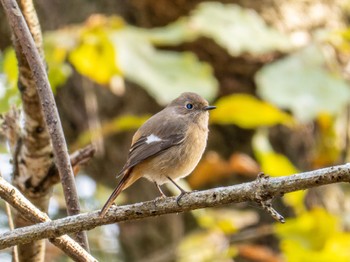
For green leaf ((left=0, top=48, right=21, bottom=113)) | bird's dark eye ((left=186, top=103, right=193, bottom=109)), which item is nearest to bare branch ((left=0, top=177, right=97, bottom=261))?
green leaf ((left=0, top=48, right=21, bottom=113))

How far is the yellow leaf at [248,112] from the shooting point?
3.64 meters

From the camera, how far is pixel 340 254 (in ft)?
11.0

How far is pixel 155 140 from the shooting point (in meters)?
2.88

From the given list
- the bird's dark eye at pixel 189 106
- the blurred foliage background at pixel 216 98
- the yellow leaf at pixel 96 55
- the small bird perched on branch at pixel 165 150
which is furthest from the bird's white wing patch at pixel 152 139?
the yellow leaf at pixel 96 55

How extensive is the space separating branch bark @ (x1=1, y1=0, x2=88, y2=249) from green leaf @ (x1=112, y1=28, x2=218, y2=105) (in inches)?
45.7

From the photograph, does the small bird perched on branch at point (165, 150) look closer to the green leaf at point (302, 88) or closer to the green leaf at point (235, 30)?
the green leaf at point (302, 88)

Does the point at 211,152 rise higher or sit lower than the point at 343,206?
higher

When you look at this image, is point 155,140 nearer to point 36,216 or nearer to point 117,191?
point 117,191

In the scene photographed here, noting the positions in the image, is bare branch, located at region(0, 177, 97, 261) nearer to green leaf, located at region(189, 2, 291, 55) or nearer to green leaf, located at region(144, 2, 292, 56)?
green leaf, located at region(144, 2, 292, 56)

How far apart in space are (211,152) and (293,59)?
1.44 m

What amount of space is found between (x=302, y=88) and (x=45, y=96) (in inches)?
65.5

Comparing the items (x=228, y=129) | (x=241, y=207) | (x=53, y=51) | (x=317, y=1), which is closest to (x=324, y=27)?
(x=317, y=1)

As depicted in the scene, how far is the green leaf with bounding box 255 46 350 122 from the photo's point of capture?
3344mm

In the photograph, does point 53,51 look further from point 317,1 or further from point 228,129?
point 317,1
